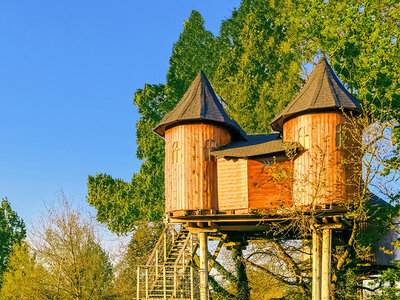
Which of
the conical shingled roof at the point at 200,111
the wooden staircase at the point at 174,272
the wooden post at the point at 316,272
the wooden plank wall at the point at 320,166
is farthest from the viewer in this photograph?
the wooden staircase at the point at 174,272

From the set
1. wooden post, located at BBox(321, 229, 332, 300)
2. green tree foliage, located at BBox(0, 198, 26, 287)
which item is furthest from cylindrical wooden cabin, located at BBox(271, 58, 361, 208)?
green tree foliage, located at BBox(0, 198, 26, 287)

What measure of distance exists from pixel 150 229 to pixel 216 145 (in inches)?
557

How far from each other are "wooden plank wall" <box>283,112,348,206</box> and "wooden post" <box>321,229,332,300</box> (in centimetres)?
180

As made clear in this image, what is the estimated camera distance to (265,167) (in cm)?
1970

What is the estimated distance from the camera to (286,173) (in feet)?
63.2

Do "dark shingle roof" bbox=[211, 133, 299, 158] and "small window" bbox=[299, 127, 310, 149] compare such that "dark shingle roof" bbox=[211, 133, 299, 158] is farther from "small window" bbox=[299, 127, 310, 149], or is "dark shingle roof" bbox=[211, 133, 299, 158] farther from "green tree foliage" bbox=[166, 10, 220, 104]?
"green tree foliage" bbox=[166, 10, 220, 104]

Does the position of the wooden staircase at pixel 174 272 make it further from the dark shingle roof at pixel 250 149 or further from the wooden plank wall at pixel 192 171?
the dark shingle roof at pixel 250 149

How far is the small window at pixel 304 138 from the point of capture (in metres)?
18.7

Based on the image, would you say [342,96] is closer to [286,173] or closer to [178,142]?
[286,173]

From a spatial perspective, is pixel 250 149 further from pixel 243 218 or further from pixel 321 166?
pixel 321 166

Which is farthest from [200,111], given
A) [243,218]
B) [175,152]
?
[243,218]

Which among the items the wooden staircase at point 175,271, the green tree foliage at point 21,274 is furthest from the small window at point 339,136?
the green tree foliage at point 21,274

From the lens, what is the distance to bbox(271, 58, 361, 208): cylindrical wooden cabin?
18.2 meters

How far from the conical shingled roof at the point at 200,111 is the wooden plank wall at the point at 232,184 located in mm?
1706
